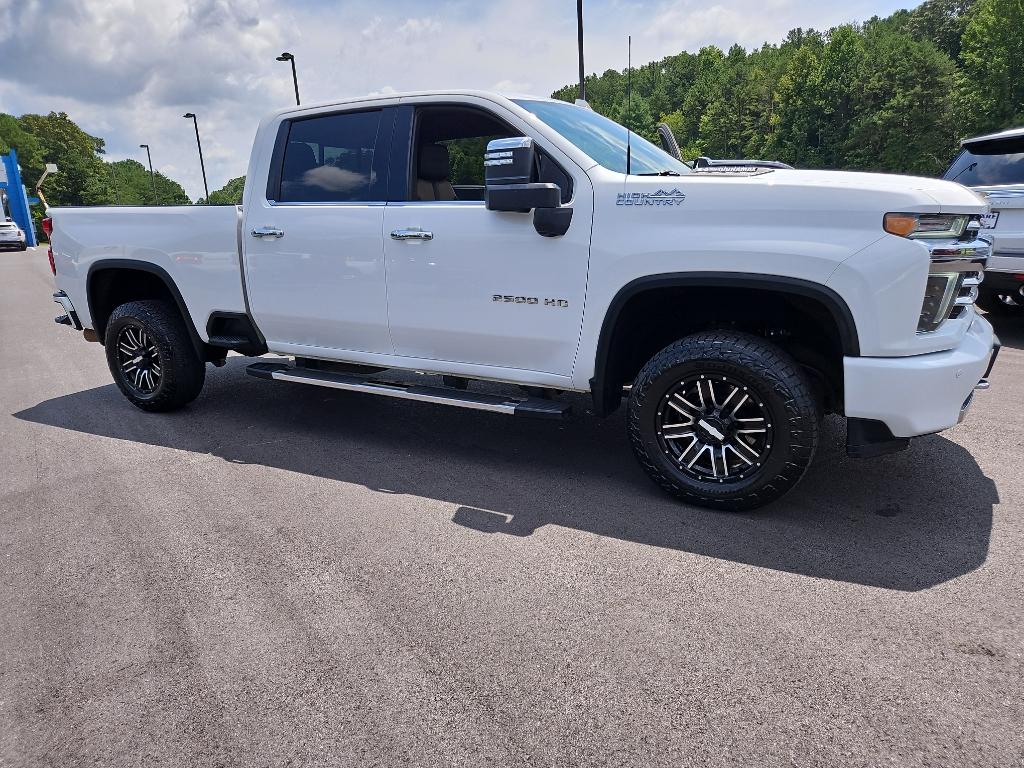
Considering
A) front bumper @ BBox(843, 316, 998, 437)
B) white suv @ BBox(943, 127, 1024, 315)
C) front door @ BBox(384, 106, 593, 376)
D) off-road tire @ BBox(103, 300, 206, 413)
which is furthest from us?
white suv @ BBox(943, 127, 1024, 315)

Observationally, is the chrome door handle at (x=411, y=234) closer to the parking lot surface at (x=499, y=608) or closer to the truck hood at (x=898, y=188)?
the parking lot surface at (x=499, y=608)

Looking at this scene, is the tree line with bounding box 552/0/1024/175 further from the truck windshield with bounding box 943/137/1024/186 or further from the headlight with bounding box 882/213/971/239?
the headlight with bounding box 882/213/971/239

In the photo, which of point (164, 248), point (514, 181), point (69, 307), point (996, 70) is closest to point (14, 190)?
point (69, 307)

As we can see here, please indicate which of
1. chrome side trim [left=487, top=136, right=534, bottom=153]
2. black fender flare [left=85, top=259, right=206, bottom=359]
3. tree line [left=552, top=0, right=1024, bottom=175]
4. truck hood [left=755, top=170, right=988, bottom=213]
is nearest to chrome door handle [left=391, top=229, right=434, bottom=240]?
chrome side trim [left=487, top=136, right=534, bottom=153]

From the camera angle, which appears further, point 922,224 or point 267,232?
point 267,232

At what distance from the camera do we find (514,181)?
3.56 meters

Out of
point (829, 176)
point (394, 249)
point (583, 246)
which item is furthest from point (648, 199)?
point (394, 249)

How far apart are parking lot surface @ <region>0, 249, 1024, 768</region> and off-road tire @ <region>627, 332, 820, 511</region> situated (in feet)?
0.51

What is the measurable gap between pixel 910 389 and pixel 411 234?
8.60 ft

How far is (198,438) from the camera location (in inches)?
Answer: 198

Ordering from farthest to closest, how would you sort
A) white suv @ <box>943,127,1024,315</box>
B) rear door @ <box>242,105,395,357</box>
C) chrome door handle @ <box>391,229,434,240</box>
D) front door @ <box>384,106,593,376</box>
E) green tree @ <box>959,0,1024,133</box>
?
green tree @ <box>959,0,1024,133</box> < white suv @ <box>943,127,1024,315</box> < rear door @ <box>242,105,395,357</box> < chrome door handle @ <box>391,229,434,240</box> < front door @ <box>384,106,593,376</box>

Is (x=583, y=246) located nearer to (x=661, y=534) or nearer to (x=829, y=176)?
(x=829, y=176)

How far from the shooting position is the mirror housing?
344 cm

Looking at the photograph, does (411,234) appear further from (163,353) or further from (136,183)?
(136,183)
